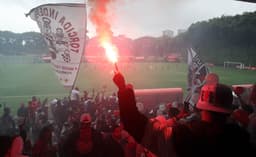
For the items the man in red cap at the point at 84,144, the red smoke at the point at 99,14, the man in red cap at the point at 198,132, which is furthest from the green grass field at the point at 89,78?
the man in red cap at the point at 198,132

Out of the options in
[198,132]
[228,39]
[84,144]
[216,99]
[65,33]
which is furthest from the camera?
[228,39]

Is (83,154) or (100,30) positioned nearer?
(100,30)

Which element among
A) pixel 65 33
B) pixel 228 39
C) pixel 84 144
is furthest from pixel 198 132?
pixel 228 39

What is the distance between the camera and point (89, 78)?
Answer: 1009 centimetres

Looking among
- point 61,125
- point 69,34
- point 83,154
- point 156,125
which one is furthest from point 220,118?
point 61,125

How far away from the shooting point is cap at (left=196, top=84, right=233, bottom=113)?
1.42 m

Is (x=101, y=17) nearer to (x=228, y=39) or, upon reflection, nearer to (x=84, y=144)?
(x=84, y=144)

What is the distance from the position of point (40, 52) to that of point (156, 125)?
7755 millimetres

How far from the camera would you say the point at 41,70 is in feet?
31.8

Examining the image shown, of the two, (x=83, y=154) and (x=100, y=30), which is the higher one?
(x=100, y=30)

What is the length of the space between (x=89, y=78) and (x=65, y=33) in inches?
217

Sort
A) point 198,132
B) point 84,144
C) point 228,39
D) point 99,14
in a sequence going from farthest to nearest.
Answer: point 228,39, point 84,144, point 99,14, point 198,132

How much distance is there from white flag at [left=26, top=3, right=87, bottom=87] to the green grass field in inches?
110

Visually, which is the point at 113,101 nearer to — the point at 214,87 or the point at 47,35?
the point at 47,35
